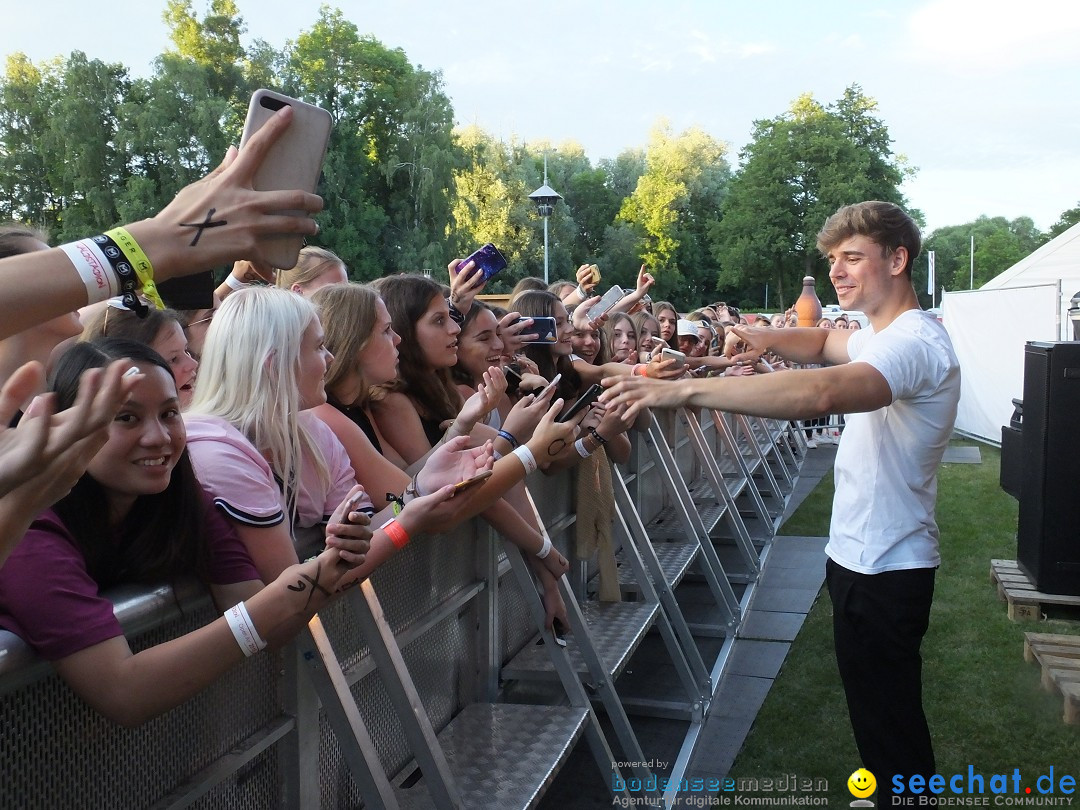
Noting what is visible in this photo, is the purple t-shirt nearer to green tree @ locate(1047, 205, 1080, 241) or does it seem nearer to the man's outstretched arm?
the man's outstretched arm

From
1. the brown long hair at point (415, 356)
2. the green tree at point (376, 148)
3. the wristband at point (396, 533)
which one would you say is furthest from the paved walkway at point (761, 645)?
the green tree at point (376, 148)

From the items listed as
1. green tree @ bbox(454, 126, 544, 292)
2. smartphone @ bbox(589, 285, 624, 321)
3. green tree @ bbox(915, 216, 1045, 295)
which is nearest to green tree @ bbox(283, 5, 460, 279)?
green tree @ bbox(454, 126, 544, 292)

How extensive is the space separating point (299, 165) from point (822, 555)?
743 centimetres

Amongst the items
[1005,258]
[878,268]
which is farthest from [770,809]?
[1005,258]

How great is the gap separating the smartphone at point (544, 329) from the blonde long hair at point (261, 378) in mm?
1962

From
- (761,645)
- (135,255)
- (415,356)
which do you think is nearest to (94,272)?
(135,255)

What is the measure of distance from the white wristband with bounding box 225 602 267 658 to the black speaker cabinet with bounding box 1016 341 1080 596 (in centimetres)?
379

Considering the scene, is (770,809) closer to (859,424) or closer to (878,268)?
(859,424)

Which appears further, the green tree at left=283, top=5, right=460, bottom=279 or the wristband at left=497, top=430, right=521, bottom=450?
the green tree at left=283, top=5, right=460, bottom=279

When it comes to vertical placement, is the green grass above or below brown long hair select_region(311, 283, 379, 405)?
below

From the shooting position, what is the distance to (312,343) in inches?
99.3

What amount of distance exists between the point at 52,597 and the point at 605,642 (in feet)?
9.09

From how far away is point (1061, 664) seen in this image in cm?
389

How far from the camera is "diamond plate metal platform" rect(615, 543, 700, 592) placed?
5025mm
